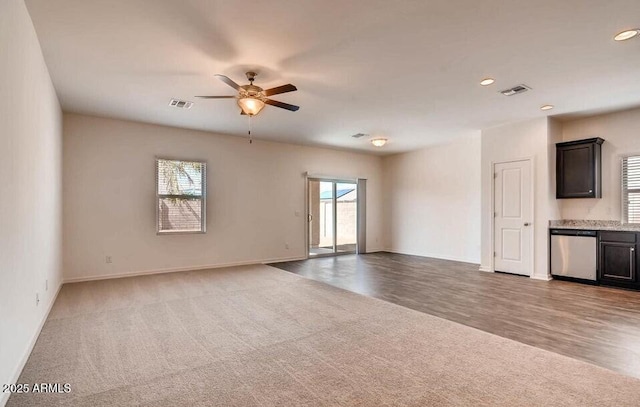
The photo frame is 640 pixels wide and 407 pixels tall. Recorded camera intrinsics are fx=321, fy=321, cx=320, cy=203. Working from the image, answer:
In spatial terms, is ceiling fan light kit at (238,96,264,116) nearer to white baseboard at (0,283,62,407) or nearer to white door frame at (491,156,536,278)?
white baseboard at (0,283,62,407)

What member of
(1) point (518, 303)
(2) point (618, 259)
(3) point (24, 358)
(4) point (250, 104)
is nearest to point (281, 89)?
(4) point (250, 104)

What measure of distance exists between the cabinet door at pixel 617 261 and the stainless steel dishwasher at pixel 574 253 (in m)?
0.11

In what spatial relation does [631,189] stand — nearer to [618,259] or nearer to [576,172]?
[576,172]

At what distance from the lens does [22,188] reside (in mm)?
2664

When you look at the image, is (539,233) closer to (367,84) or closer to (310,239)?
(367,84)

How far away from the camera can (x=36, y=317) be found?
3084 millimetres

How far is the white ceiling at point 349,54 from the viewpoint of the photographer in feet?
8.63

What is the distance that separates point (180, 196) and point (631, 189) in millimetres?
7805

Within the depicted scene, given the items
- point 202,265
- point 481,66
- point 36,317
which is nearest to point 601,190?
point 481,66

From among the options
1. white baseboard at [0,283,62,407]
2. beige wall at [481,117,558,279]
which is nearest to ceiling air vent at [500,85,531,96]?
beige wall at [481,117,558,279]

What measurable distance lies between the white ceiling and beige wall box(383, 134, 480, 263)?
210 cm

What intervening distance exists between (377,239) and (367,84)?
19.3 ft

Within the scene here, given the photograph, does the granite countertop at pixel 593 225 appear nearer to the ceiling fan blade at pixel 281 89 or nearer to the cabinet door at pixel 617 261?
the cabinet door at pixel 617 261

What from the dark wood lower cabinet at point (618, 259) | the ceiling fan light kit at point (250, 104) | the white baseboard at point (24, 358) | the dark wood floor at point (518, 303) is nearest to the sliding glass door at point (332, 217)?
the dark wood floor at point (518, 303)
